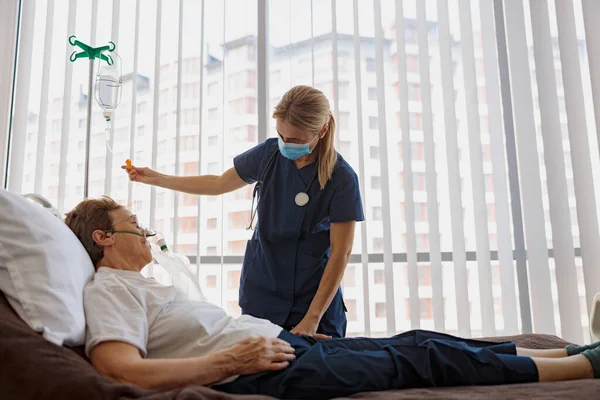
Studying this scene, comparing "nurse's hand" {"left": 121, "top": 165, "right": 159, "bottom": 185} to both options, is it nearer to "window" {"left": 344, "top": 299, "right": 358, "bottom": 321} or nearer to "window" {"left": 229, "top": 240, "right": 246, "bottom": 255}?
"window" {"left": 229, "top": 240, "right": 246, "bottom": 255}

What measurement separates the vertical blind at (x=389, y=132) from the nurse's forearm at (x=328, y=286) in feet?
2.45

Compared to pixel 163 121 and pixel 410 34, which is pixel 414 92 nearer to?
pixel 410 34

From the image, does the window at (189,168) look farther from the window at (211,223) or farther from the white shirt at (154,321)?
the white shirt at (154,321)

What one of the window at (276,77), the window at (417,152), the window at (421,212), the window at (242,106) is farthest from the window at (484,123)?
the window at (242,106)

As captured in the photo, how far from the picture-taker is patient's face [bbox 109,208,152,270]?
1.60 m

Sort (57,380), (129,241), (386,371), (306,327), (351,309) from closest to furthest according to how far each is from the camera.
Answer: (57,380) → (386,371) → (129,241) → (306,327) → (351,309)

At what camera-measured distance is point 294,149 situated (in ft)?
6.34

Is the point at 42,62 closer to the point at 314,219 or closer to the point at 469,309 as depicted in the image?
the point at 314,219

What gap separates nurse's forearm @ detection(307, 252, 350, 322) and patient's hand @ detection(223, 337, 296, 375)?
0.56 metres

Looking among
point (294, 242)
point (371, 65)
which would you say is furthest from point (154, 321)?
point (371, 65)

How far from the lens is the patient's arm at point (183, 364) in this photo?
116 cm

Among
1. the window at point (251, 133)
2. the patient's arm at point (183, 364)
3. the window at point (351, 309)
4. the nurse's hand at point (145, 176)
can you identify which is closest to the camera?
the patient's arm at point (183, 364)

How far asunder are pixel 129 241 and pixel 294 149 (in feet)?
2.14

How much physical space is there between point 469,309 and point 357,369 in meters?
1.52
